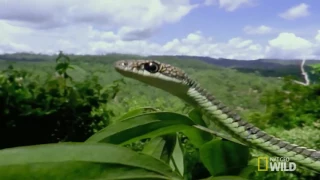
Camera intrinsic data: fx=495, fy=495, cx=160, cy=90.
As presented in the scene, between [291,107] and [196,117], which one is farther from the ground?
[196,117]

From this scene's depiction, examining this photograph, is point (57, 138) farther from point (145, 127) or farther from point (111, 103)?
point (145, 127)

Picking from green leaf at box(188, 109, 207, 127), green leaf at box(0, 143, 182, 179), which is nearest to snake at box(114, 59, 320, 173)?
green leaf at box(188, 109, 207, 127)

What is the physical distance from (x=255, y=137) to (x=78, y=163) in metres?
0.36

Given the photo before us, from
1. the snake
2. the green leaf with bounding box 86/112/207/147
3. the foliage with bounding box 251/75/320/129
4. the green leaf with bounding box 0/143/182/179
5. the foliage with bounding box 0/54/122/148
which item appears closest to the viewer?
the green leaf with bounding box 0/143/182/179

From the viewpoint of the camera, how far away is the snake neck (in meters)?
0.52

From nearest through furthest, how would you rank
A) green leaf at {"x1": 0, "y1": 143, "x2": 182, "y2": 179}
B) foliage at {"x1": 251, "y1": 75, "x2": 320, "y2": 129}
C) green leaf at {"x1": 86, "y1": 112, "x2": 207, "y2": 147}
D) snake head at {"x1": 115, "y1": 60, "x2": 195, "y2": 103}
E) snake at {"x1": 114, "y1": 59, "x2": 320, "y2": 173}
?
green leaf at {"x1": 0, "y1": 143, "x2": 182, "y2": 179} → green leaf at {"x1": 86, "y1": 112, "x2": 207, "y2": 147} → snake at {"x1": 114, "y1": 59, "x2": 320, "y2": 173} → snake head at {"x1": 115, "y1": 60, "x2": 195, "y2": 103} → foliage at {"x1": 251, "y1": 75, "x2": 320, "y2": 129}

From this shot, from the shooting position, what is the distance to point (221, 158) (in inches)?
13.3

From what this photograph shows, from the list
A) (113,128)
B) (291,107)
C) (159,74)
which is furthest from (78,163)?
(291,107)

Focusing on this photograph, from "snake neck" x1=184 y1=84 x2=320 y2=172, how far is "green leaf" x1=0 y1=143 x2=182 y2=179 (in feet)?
0.94

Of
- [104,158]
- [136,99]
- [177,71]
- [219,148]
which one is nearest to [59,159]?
[104,158]

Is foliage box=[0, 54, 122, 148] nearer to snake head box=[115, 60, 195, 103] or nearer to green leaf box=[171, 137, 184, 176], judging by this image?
snake head box=[115, 60, 195, 103]

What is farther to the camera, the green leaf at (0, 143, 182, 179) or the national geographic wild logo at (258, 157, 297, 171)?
the national geographic wild logo at (258, 157, 297, 171)

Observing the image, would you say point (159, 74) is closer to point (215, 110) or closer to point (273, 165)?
point (215, 110)

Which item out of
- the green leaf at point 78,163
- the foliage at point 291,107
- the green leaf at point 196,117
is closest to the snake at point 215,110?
the green leaf at point 196,117
